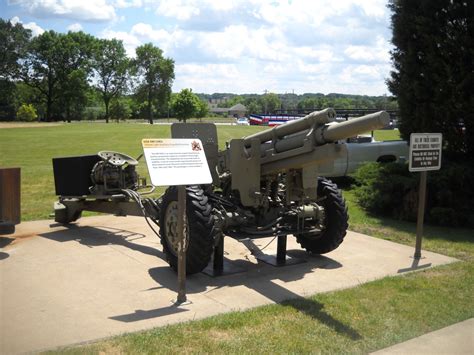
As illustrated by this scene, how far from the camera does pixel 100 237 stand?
8.06 m

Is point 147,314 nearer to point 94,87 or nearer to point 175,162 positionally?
point 175,162

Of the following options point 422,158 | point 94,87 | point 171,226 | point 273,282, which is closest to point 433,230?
point 422,158

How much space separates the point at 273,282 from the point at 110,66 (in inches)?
3616

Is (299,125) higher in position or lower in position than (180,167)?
higher

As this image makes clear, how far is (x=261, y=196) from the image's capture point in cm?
649

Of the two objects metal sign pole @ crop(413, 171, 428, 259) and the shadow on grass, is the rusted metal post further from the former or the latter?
the shadow on grass

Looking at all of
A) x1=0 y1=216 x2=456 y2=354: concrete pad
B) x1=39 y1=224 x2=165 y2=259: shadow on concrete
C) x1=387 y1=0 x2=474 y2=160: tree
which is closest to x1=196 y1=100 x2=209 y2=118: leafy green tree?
x1=387 y1=0 x2=474 y2=160: tree

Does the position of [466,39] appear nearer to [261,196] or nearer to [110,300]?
[261,196]

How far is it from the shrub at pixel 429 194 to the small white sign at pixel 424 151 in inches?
91.3

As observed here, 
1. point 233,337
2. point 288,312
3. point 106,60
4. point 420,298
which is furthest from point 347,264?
point 106,60

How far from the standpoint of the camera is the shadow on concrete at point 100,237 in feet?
24.6

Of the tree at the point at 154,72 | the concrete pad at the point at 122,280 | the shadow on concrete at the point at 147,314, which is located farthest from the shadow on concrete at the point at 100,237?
the tree at the point at 154,72

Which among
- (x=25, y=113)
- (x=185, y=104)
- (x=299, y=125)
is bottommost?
(x=299, y=125)

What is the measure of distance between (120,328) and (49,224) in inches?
191
